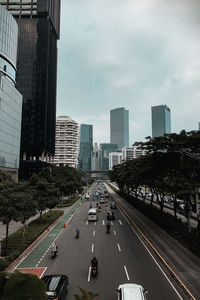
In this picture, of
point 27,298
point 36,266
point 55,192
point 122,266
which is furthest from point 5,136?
point 27,298

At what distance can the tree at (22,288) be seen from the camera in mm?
2172

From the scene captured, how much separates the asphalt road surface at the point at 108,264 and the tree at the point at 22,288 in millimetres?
13095

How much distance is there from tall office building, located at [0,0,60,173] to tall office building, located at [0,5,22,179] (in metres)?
39.2

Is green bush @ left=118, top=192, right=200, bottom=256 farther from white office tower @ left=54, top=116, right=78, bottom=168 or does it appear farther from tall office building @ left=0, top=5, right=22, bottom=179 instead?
white office tower @ left=54, top=116, right=78, bottom=168

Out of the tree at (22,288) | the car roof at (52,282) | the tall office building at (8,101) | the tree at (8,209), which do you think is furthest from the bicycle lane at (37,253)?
the tall office building at (8,101)

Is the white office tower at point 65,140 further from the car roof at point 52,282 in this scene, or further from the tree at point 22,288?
the tree at point 22,288

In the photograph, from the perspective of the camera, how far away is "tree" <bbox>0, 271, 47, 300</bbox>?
7.13ft

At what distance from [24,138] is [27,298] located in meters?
111

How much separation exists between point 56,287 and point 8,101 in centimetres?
5692

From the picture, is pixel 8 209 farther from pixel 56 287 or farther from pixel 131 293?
pixel 131 293

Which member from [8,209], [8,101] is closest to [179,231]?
[8,209]

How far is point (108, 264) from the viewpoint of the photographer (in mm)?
18594

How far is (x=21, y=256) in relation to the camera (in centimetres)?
2047

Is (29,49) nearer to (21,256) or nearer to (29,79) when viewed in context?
(29,79)
